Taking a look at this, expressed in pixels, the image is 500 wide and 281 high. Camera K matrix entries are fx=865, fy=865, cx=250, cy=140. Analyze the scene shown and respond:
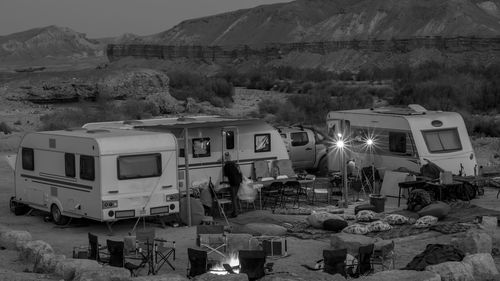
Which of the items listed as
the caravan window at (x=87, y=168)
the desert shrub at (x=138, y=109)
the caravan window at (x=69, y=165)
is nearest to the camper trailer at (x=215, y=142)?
the caravan window at (x=87, y=168)

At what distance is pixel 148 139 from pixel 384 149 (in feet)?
20.6

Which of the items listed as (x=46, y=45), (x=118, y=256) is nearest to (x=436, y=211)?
(x=118, y=256)

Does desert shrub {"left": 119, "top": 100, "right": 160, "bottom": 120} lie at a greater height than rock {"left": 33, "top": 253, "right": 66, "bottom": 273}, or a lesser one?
greater

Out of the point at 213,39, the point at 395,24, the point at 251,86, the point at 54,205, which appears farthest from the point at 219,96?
the point at 213,39

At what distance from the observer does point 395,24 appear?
10706 cm

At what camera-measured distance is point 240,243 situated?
1201cm

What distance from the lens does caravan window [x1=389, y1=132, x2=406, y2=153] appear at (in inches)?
715

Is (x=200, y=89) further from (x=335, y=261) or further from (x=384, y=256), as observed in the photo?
(x=335, y=261)

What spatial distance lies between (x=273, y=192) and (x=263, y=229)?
2998mm

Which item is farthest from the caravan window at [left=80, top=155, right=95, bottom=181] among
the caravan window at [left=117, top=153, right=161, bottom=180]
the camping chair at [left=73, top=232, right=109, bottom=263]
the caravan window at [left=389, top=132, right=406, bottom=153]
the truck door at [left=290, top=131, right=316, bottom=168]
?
the truck door at [left=290, top=131, right=316, bottom=168]

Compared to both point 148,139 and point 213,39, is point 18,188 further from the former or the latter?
point 213,39

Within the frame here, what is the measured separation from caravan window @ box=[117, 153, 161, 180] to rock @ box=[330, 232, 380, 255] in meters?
3.44

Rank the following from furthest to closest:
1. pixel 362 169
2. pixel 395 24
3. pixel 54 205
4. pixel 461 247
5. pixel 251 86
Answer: pixel 395 24 → pixel 251 86 → pixel 362 169 → pixel 54 205 → pixel 461 247

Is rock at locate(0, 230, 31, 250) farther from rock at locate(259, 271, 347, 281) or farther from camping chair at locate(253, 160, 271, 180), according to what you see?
camping chair at locate(253, 160, 271, 180)
